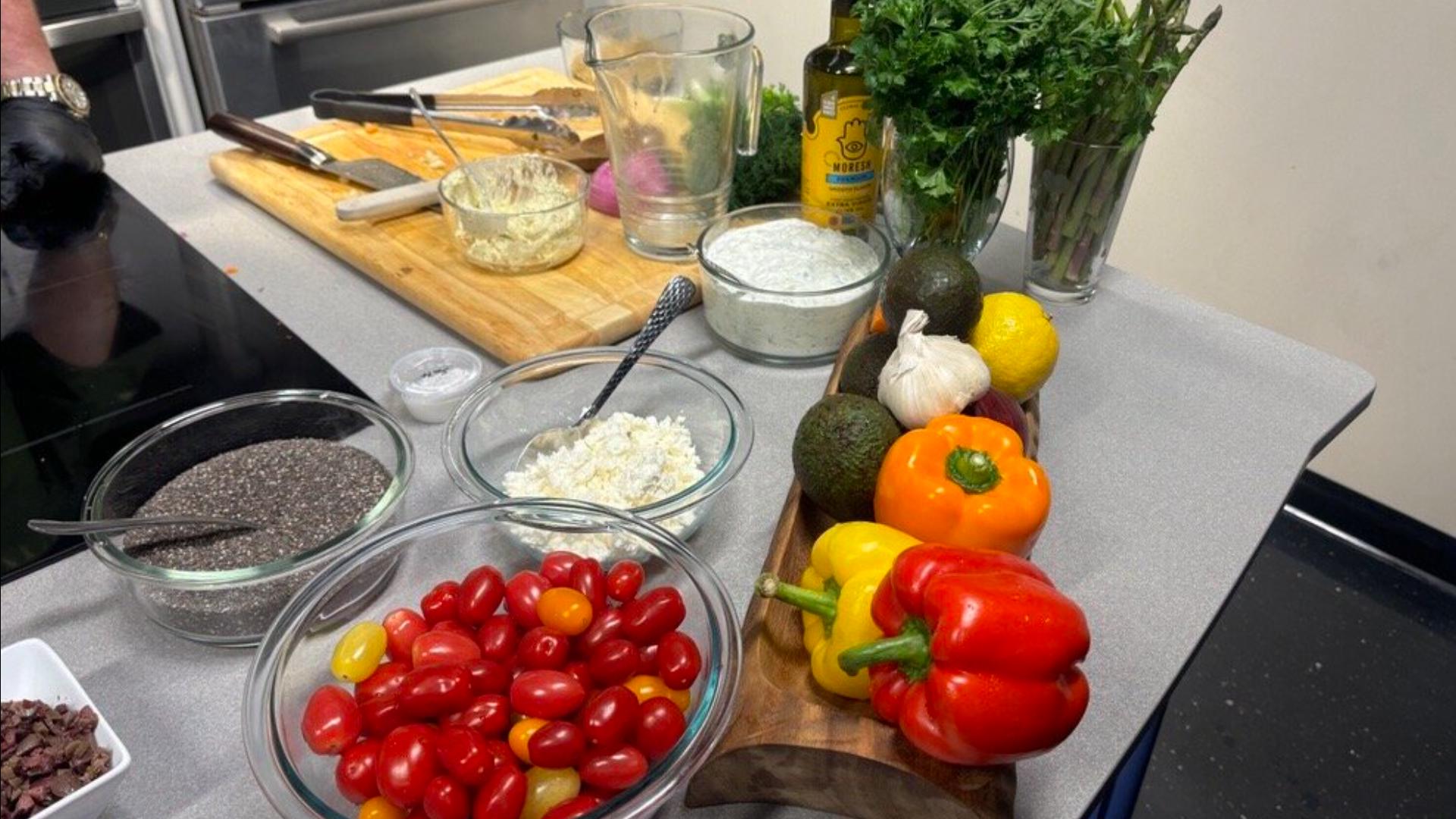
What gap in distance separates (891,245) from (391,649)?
0.70 meters

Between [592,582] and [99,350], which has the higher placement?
[592,582]

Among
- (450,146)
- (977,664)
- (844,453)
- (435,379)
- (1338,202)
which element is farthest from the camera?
(1338,202)

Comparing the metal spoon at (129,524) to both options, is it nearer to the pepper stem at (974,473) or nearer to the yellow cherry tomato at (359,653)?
the yellow cherry tomato at (359,653)

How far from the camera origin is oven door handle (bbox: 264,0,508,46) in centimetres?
241

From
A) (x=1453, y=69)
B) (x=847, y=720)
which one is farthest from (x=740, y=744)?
(x=1453, y=69)

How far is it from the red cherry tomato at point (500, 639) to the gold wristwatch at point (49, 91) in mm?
1239

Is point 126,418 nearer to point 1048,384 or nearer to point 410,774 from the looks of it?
point 410,774

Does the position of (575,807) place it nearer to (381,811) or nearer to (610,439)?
(381,811)

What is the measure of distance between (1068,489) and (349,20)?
7.34 feet

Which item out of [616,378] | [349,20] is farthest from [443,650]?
[349,20]

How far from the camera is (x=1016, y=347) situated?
2.94 feet

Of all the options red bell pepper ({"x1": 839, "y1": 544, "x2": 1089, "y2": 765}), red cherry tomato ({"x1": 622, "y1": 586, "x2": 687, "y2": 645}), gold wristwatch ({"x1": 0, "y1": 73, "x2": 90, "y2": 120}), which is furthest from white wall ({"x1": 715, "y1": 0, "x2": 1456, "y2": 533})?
gold wristwatch ({"x1": 0, "y1": 73, "x2": 90, "y2": 120})

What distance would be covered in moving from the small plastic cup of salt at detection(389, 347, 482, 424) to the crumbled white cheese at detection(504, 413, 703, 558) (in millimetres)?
162

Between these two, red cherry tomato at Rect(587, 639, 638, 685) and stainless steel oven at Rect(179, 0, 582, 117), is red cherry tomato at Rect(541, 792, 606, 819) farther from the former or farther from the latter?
stainless steel oven at Rect(179, 0, 582, 117)
